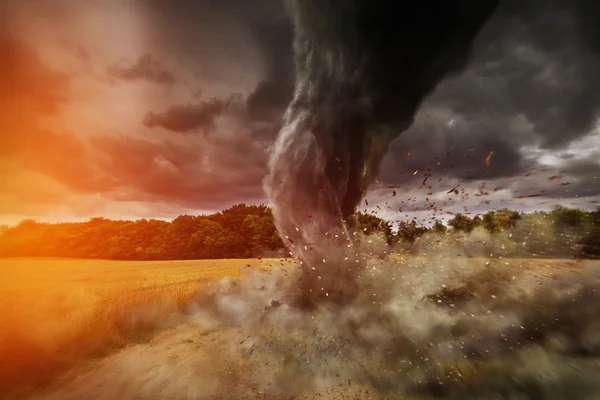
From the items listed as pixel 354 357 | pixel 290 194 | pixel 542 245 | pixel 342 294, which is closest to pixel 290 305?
pixel 342 294

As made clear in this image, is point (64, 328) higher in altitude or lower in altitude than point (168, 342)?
higher

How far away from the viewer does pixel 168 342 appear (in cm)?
1409

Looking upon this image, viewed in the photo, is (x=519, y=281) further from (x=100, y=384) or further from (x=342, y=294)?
(x=100, y=384)

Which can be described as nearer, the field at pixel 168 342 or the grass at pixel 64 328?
the field at pixel 168 342

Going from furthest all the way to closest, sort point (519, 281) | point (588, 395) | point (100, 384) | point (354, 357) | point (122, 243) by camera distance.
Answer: point (122, 243) → point (519, 281) → point (354, 357) → point (100, 384) → point (588, 395)

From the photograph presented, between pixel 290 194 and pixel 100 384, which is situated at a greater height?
pixel 290 194

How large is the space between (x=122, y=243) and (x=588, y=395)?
89.5m

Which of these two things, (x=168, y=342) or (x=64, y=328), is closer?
(x=64, y=328)

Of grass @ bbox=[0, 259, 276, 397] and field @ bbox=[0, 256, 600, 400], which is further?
grass @ bbox=[0, 259, 276, 397]

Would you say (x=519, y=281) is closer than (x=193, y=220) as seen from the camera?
Yes

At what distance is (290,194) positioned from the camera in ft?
60.2

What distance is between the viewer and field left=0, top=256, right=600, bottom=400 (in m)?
10.2

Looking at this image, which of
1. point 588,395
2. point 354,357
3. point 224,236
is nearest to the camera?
point 588,395

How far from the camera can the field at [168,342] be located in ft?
33.5
